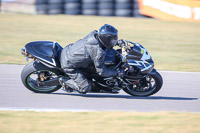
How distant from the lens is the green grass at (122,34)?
32.3 feet

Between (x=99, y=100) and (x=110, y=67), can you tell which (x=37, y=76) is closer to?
(x=99, y=100)

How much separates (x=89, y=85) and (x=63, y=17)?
11055 mm

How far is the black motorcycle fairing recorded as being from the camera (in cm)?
584

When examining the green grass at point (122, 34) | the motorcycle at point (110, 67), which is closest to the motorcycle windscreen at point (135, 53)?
the motorcycle at point (110, 67)

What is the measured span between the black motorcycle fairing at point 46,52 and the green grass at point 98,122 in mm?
1138

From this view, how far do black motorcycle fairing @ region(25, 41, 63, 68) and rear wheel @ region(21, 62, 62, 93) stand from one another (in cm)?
19

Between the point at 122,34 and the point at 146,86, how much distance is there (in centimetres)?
775

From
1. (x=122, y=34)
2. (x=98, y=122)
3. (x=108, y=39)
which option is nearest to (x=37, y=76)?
(x=108, y=39)

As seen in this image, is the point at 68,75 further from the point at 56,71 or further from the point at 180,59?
the point at 180,59

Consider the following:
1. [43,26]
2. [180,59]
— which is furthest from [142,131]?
[43,26]

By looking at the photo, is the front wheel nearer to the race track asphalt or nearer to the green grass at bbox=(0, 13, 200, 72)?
the race track asphalt

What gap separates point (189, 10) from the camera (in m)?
15.5

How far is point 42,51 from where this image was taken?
5.95 meters

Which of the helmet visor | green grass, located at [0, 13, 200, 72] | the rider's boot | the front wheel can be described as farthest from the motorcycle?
green grass, located at [0, 13, 200, 72]
